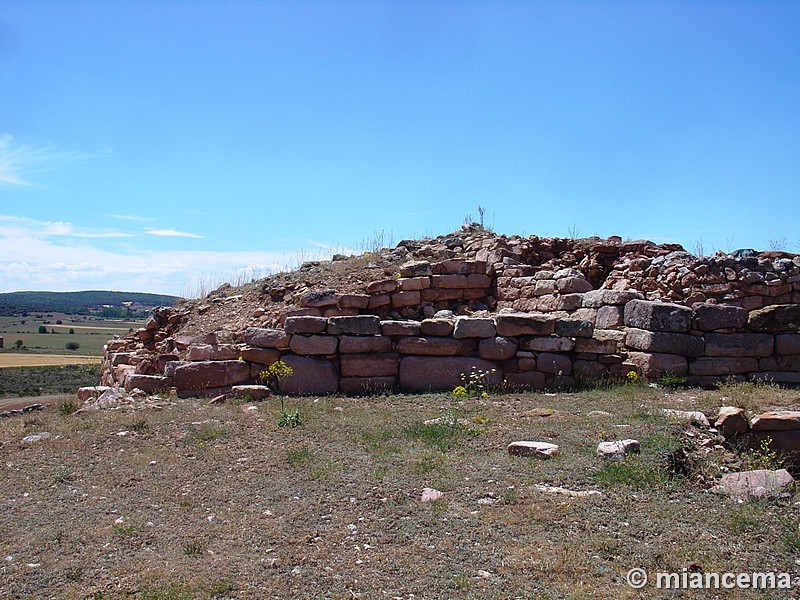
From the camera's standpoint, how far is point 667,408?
25.7 feet

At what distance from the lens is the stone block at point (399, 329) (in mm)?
9906

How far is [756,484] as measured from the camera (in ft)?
17.5

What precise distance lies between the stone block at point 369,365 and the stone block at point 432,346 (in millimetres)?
242

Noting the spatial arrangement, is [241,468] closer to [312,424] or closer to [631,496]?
[312,424]

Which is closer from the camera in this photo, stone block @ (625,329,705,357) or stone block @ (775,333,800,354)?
stone block @ (625,329,705,357)

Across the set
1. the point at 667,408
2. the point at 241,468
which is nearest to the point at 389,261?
the point at 667,408

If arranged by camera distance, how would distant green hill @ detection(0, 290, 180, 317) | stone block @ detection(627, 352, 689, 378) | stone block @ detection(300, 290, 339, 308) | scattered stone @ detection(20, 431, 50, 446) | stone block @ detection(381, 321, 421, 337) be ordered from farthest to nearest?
distant green hill @ detection(0, 290, 180, 317) → stone block @ detection(300, 290, 339, 308) → stone block @ detection(381, 321, 421, 337) → stone block @ detection(627, 352, 689, 378) → scattered stone @ detection(20, 431, 50, 446)

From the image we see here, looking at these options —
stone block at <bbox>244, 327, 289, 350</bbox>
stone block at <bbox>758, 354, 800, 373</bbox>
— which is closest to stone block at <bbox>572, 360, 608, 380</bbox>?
stone block at <bbox>758, 354, 800, 373</bbox>

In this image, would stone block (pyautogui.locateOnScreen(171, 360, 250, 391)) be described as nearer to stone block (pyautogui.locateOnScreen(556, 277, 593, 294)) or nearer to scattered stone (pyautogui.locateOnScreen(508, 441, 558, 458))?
scattered stone (pyautogui.locateOnScreen(508, 441, 558, 458))

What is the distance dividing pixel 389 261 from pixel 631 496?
Result: 9340 millimetres

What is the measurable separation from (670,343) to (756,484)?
14.7 feet

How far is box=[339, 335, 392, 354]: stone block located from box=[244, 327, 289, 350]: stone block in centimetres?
87

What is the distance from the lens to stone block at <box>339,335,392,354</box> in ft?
31.9

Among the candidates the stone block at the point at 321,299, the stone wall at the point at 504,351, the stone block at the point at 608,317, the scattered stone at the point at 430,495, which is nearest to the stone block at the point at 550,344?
the stone wall at the point at 504,351
